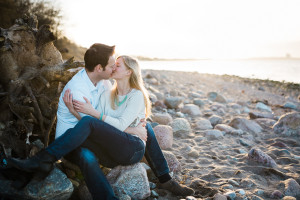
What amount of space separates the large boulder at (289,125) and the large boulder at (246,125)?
16.6 inches

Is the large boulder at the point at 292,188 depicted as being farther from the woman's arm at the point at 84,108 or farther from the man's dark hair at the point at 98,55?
the man's dark hair at the point at 98,55

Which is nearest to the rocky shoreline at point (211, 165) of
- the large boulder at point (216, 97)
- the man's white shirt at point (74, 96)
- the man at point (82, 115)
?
the man at point (82, 115)

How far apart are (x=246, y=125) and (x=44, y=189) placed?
16.2 feet

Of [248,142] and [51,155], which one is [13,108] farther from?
[248,142]

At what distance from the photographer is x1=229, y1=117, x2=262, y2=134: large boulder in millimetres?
5855

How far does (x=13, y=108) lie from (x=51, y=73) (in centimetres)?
70

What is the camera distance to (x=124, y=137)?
2818mm

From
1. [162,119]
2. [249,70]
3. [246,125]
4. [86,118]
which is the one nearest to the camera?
[86,118]

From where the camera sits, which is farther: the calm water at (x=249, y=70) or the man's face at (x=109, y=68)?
the calm water at (x=249, y=70)

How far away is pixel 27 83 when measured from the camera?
10.7 ft

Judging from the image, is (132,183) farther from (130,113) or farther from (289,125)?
(289,125)

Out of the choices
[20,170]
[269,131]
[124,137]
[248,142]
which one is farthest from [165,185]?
[269,131]

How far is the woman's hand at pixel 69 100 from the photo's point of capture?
2.75m

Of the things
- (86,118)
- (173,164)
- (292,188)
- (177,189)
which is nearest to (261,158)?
(292,188)
